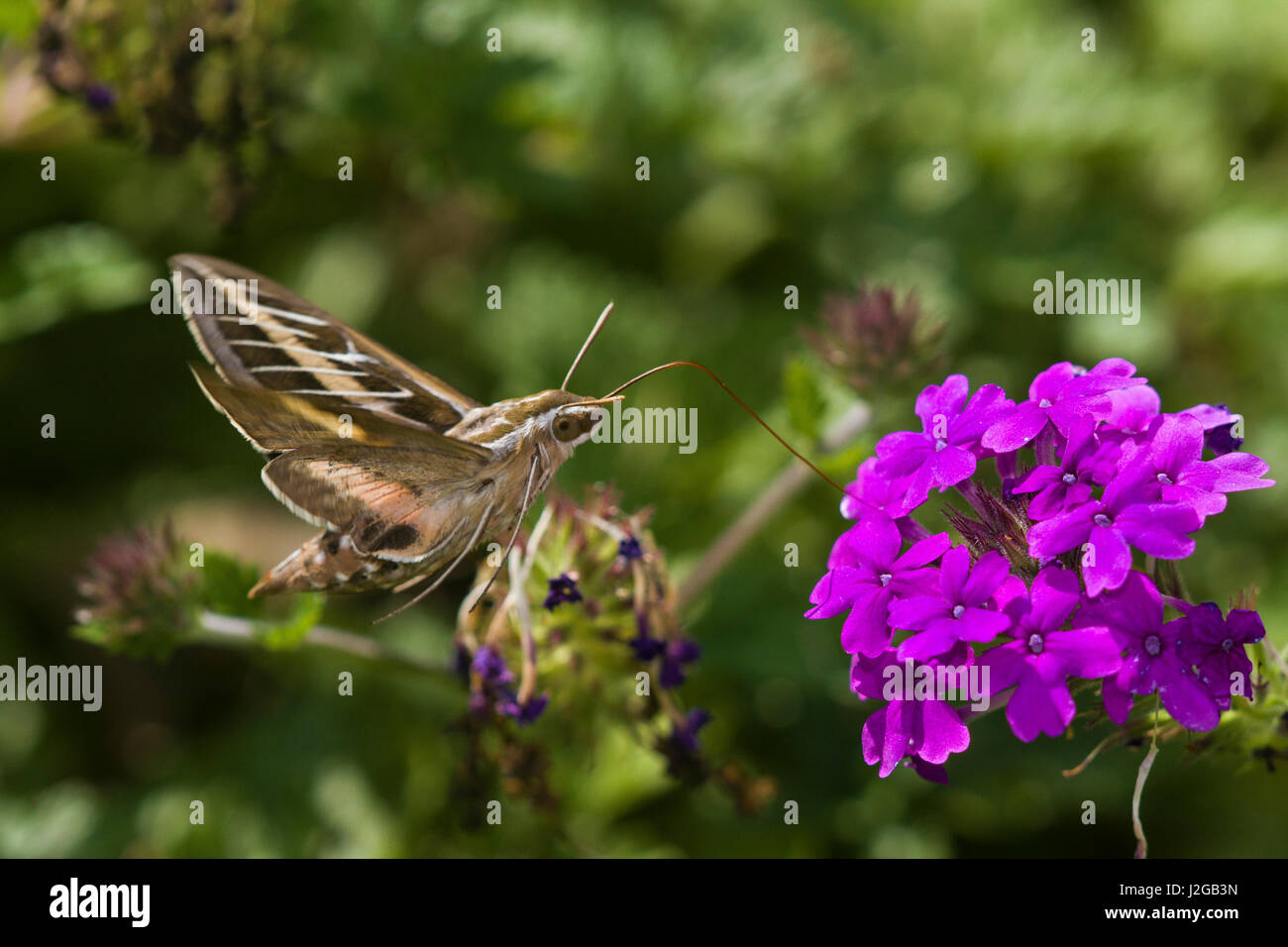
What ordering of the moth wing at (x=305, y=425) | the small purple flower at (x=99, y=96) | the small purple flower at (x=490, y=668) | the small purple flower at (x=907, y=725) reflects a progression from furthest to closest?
1. the small purple flower at (x=99, y=96)
2. the small purple flower at (x=490, y=668)
3. the moth wing at (x=305, y=425)
4. the small purple flower at (x=907, y=725)

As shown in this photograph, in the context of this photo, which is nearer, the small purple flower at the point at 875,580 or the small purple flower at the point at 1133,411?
the small purple flower at the point at 875,580

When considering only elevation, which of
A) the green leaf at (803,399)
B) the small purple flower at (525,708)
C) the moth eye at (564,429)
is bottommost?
the small purple flower at (525,708)

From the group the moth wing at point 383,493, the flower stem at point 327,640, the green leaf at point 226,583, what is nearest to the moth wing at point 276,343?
the moth wing at point 383,493

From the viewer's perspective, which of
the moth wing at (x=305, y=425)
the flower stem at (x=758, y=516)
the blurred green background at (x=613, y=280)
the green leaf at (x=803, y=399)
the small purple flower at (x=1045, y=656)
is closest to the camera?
the small purple flower at (x=1045, y=656)

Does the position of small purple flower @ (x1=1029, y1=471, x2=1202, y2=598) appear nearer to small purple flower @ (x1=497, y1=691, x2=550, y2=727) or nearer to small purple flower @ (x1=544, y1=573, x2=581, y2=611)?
small purple flower @ (x1=544, y1=573, x2=581, y2=611)

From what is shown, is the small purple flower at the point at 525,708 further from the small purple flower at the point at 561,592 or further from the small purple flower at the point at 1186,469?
the small purple flower at the point at 1186,469

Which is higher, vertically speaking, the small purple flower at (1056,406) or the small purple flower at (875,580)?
the small purple flower at (1056,406)

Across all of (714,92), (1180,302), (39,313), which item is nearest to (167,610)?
(39,313)

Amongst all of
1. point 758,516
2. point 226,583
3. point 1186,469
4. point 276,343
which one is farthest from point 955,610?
point 226,583

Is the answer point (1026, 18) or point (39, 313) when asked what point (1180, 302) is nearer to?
point (1026, 18)
